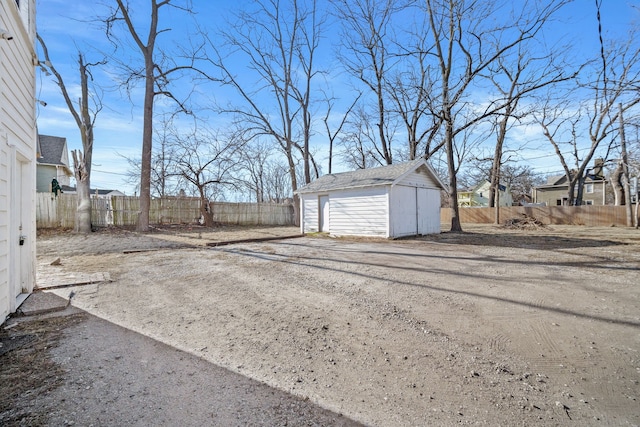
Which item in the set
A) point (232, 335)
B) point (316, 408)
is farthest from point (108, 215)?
point (316, 408)

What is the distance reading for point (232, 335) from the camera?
286cm

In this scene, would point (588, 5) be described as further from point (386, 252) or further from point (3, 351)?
point (3, 351)

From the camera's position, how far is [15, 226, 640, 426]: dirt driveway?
1884 millimetres

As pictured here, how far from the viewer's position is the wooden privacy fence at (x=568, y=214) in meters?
17.3

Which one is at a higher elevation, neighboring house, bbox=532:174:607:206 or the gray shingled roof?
the gray shingled roof

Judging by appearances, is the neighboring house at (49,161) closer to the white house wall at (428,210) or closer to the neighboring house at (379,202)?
the neighboring house at (379,202)

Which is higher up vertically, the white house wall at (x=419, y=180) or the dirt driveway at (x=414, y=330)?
the white house wall at (x=419, y=180)

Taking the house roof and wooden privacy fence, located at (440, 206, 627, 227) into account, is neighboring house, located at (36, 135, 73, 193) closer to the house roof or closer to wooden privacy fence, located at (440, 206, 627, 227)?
the house roof

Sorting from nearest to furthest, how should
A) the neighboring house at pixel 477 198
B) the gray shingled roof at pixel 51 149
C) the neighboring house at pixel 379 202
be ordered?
1. the neighboring house at pixel 379 202
2. the gray shingled roof at pixel 51 149
3. the neighboring house at pixel 477 198

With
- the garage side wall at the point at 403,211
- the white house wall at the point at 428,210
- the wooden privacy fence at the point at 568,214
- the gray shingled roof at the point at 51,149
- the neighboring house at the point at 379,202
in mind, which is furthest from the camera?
the gray shingled roof at the point at 51,149

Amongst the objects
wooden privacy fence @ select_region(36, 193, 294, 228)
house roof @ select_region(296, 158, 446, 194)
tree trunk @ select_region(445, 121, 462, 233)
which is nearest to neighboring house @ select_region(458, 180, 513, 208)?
tree trunk @ select_region(445, 121, 462, 233)

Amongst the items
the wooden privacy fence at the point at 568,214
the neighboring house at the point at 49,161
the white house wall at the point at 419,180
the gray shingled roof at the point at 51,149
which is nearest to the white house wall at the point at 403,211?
the white house wall at the point at 419,180

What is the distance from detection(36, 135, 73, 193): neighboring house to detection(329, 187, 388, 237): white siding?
19.8m

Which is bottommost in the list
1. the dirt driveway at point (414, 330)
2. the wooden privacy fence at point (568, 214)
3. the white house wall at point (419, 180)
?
the dirt driveway at point (414, 330)
